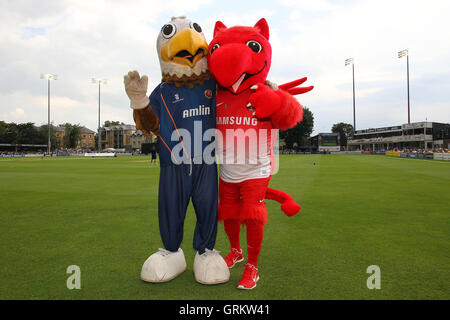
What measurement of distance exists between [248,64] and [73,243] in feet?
10.3

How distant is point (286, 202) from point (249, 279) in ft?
2.84

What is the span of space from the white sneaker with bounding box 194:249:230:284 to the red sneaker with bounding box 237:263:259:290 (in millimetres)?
200

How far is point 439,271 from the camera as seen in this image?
289cm

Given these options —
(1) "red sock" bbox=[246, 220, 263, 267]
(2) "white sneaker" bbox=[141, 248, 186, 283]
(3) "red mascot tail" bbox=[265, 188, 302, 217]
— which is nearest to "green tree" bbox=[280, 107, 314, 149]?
(3) "red mascot tail" bbox=[265, 188, 302, 217]

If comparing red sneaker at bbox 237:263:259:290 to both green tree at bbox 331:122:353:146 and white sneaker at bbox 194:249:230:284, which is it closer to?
white sneaker at bbox 194:249:230:284

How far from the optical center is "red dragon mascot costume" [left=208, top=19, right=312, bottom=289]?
2637 millimetres

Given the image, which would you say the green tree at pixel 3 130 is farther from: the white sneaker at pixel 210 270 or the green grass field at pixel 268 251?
the white sneaker at pixel 210 270

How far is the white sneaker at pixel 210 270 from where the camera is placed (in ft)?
8.87

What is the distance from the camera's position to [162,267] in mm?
2754

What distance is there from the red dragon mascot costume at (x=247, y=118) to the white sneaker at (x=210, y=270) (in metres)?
0.21

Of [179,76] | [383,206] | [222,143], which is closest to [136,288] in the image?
[222,143]

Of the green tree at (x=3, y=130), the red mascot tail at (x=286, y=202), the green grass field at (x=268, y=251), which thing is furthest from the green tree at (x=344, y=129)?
the red mascot tail at (x=286, y=202)
